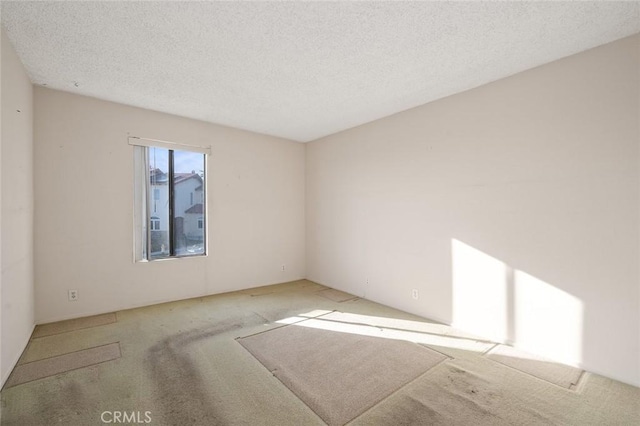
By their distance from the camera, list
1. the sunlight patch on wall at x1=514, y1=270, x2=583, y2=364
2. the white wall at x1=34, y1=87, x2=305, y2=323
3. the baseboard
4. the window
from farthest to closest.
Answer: the window < the white wall at x1=34, y1=87, x2=305, y2=323 < the sunlight patch on wall at x1=514, y1=270, x2=583, y2=364 < the baseboard

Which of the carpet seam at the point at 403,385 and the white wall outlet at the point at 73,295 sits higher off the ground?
the white wall outlet at the point at 73,295

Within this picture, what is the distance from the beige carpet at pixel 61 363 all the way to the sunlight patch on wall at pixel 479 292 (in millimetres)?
3469

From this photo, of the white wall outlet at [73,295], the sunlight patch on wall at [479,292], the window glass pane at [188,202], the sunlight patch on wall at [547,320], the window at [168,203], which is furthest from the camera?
the window glass pane at [188,202]

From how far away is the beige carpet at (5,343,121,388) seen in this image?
85.4 inches

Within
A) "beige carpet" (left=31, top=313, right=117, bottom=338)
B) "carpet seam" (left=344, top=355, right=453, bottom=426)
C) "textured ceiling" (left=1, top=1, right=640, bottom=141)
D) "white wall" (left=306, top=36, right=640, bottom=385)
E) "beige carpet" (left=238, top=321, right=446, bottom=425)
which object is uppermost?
"textured ceiling" (left=1, top=1, right=640, bottom=141)

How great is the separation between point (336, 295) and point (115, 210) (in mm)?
3250

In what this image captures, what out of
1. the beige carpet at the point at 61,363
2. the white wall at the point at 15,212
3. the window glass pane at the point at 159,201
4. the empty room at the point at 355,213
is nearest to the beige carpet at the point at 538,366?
the empty room at the point at 355,213

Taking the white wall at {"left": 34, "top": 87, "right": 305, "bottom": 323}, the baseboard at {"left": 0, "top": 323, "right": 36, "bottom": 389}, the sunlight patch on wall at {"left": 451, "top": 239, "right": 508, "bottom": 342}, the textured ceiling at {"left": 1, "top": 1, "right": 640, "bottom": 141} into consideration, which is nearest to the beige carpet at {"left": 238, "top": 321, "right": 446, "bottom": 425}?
the sunlight patch on wall at {"left": 451, "top": 239, "right": 508, "bottom": 342}

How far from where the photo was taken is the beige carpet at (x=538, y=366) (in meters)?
2.22

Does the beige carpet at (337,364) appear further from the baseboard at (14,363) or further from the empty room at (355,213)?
the baseboard at (14,363)

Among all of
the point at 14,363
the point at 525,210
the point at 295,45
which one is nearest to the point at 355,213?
the point at 525,210

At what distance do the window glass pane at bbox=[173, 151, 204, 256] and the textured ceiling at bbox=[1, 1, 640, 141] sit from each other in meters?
1.01

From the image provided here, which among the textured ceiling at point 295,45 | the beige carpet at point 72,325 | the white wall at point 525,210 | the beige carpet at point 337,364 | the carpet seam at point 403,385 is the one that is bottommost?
the carpet seam at point 403,385

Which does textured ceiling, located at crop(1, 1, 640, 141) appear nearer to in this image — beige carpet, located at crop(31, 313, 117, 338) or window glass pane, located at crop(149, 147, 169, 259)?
window glass pane, located at crop(149, 147, 169, 259)
